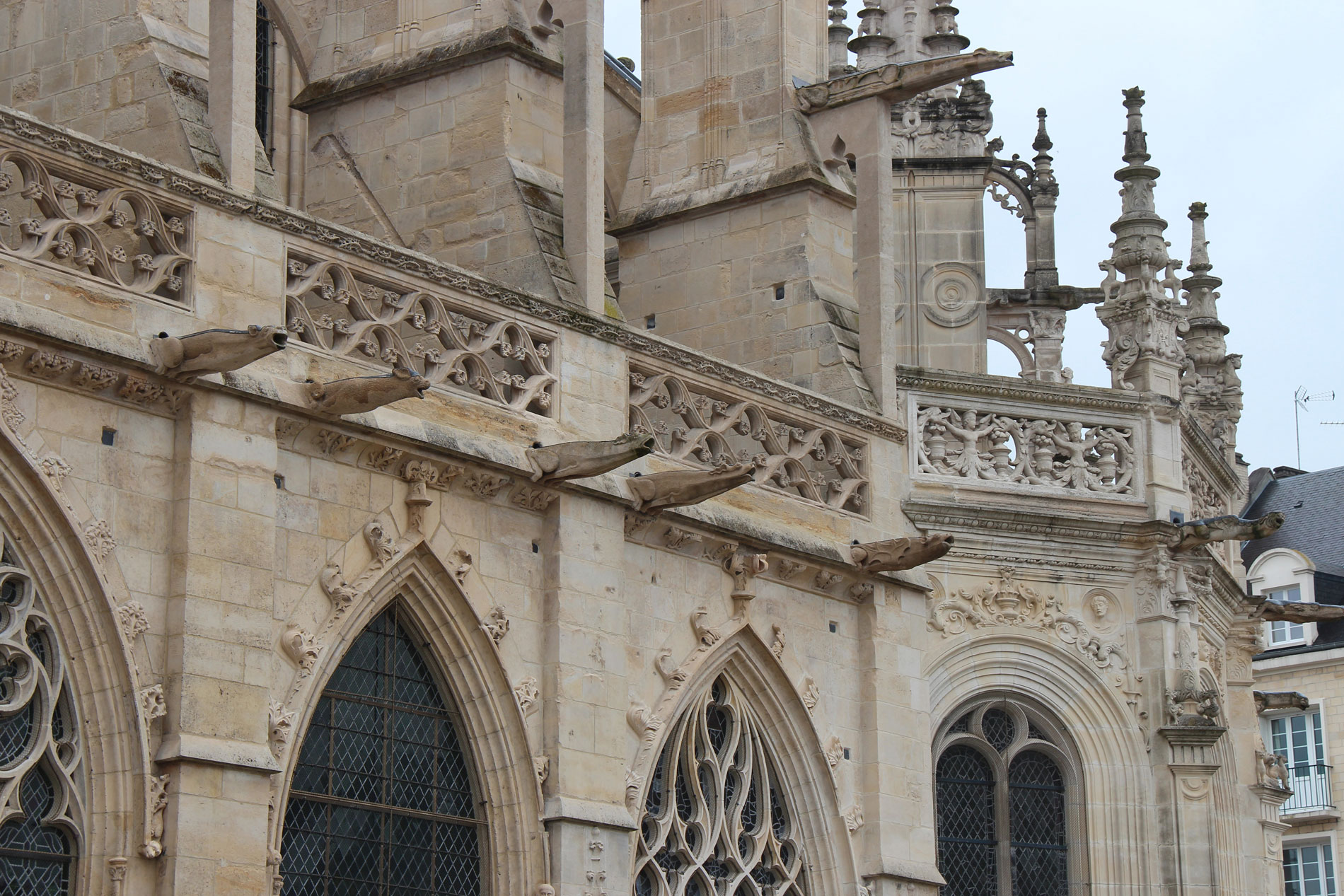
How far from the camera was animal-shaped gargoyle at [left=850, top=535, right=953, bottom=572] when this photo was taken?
54.0 feet

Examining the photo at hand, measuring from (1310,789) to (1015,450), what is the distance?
15.6 m

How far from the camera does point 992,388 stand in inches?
707

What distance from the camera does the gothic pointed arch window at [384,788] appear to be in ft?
43.9

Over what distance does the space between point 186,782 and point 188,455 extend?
5.33 feet

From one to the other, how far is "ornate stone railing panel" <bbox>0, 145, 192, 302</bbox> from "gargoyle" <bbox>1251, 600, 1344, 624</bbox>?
1010 centimetres

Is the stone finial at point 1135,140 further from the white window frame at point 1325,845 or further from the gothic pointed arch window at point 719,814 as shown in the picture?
the white window frame at point 1325,845

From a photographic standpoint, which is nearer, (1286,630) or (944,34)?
(944,34)

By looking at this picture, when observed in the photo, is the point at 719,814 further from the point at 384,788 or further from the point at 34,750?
the point at 34,750

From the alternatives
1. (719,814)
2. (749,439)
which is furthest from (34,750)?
(749,439)

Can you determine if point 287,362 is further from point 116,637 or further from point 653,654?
point 653,654

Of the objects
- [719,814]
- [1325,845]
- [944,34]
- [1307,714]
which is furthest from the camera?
[1307,714]

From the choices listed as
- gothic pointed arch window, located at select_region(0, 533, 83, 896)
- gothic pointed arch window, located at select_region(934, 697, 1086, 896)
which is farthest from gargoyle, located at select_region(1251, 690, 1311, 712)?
gothic pointed arch window, located at select_region(0, 533, 83, 896)

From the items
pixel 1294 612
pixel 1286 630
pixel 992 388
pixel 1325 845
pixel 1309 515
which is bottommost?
pixel 1325 845

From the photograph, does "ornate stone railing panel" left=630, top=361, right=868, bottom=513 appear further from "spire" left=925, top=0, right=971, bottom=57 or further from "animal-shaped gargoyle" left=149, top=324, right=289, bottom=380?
"spire" left=925, top=0, right=971, bottom=57
